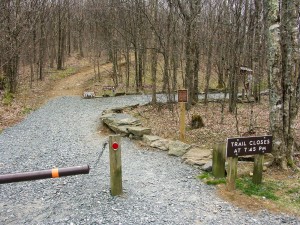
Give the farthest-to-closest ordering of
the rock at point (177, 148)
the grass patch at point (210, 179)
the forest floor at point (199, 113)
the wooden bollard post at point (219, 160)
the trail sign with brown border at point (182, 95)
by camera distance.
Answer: the trail sign with brown border at point (182, 95), the rock at point (177, 148), the wooden bollard post at point (219, 160), the grass patch at point (210, 179), the forest floor at point (199, 113)

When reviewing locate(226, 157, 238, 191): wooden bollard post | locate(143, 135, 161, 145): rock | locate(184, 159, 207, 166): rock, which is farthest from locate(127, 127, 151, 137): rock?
locate(226, 157, 238, 191): wooden bollard post

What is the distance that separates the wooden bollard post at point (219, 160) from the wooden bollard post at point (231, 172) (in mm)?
607

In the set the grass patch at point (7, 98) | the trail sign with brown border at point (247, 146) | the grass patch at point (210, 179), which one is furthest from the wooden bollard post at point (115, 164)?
the grass patch at point (7, 98)

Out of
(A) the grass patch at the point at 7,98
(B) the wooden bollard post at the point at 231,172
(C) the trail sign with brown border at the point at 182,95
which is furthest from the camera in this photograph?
(A) the grass patch at the point at 7,98

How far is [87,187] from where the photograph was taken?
18.2 ft

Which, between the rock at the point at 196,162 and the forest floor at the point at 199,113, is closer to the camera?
the forest floor at the point at 199,113

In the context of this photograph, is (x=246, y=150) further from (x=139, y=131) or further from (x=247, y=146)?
(x=139, y=131)

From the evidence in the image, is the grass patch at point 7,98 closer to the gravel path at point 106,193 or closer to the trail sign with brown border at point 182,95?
the gravel path at point 106,193

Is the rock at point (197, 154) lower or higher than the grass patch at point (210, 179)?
higher

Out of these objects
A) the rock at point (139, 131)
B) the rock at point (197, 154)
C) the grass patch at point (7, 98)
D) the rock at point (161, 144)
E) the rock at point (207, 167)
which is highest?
the grass patch at point (7, 98)

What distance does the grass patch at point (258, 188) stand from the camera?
5.29 metres

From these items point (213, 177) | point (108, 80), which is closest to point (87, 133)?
point (213, 177)

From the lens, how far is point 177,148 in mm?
7789

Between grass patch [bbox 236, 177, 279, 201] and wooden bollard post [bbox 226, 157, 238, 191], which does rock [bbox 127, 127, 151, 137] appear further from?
wooden bollard post [bbox 226, 157, 238, 191]
